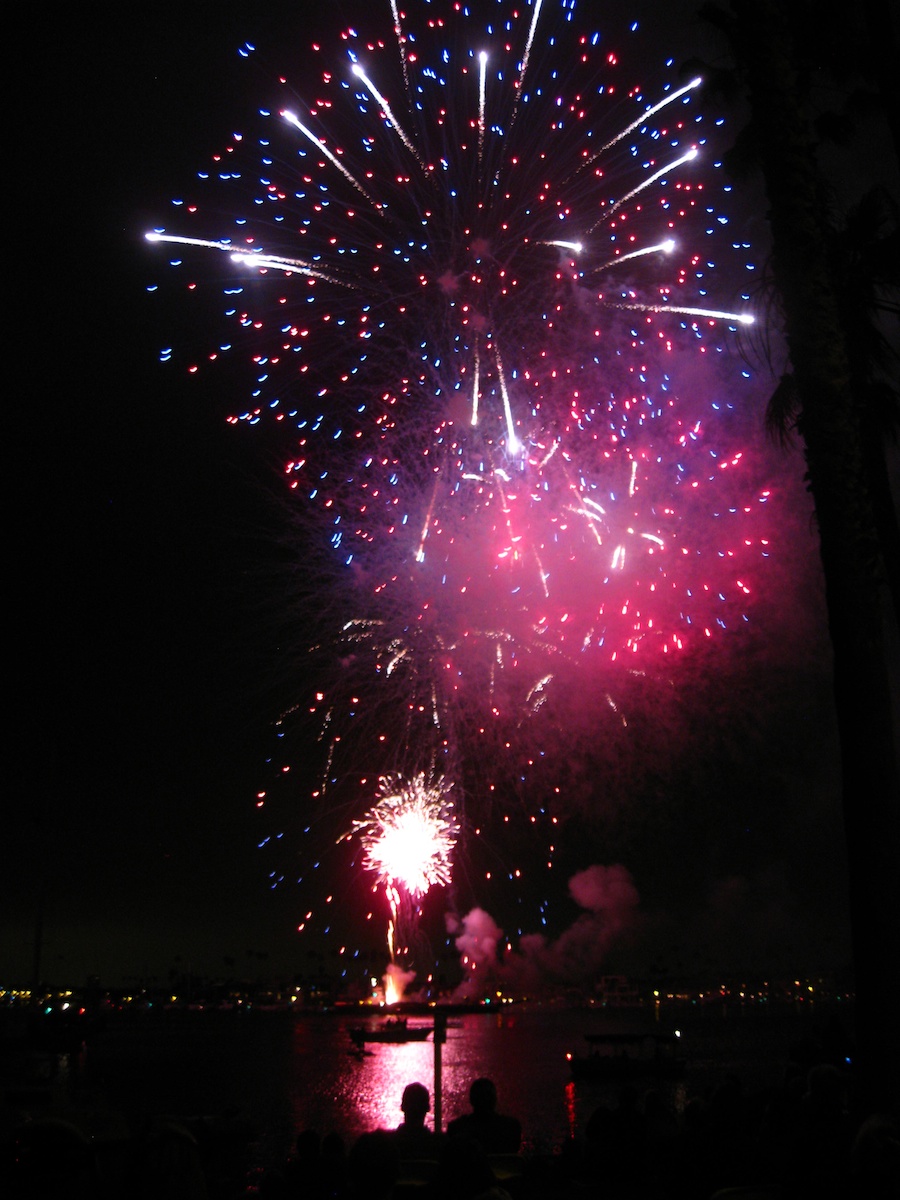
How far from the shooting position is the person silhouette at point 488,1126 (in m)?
7.13

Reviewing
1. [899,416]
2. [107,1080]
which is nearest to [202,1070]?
[107,1080]

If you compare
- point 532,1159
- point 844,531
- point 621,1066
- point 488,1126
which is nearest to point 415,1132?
point 488,1126

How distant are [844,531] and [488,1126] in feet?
17.9

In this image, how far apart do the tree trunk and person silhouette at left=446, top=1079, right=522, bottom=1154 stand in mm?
2554

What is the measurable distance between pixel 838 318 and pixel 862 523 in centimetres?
202

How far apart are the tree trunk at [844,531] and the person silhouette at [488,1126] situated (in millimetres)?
2554

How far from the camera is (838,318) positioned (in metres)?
9.12

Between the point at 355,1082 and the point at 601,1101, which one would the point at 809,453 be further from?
the point at 355,1082

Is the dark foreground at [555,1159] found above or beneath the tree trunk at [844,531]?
beneath

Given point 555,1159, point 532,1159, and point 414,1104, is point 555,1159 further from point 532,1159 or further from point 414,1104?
point 414,1104

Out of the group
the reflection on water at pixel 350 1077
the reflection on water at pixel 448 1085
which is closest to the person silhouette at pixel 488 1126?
the reflection on water at pixel 448 1085

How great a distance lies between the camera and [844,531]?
843 centimetres

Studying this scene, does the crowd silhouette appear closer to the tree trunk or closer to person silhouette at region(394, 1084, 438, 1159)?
person silhouette at region(394, 1084, 438, 1159)

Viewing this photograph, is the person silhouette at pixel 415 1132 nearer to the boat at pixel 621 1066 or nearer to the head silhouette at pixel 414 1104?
the head silhouette at pixel 414 1104
